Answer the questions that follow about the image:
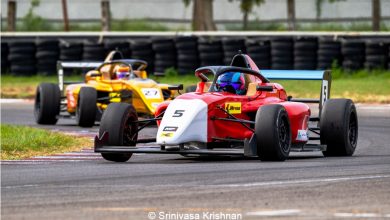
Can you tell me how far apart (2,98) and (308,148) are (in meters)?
19.0

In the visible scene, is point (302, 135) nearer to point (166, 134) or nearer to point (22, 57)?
point (166, 134)

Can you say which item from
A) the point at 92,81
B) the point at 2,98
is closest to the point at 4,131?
the point at 92,81

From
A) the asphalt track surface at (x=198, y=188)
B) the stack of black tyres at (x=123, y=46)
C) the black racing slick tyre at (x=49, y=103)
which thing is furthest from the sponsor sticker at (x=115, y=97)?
the stack of black tyres at (x=123, y=46)

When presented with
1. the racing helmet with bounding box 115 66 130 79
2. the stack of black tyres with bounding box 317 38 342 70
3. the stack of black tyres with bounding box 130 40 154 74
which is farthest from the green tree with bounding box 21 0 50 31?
the racing helmet with bounding box 115 66 130 79

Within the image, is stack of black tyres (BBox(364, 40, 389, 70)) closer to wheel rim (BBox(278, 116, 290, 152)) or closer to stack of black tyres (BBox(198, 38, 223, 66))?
stack of black tyres (BBox(198, 38, 223, 66))

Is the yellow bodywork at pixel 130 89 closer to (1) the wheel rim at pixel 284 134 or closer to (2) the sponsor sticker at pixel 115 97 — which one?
(2) the sponsor sticker at pixel 115 97

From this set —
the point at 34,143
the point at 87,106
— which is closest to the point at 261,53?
the point at 87,106

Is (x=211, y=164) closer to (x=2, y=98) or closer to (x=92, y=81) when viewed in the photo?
(x=92, y=81)

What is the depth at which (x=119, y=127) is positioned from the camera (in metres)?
15.6

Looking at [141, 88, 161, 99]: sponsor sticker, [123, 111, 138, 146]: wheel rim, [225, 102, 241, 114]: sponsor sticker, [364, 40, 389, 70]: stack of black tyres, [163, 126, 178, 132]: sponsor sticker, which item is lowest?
[364, 40, 389, 70]: stack of black tyres

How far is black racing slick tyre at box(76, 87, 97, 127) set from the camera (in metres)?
23.1

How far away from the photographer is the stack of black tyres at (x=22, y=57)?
3678cm

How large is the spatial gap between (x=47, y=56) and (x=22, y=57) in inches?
31.6

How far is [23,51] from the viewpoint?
3688 centimetres
